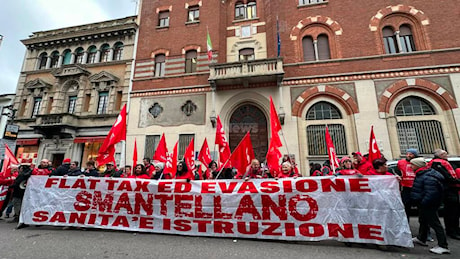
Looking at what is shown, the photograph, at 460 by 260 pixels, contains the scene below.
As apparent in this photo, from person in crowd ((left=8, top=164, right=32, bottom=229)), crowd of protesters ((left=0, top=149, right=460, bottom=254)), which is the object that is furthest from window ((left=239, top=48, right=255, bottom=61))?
person in crowd ((left=8, top=164, right=32, bottom=229))

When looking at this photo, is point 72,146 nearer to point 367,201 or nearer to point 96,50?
point 96,50

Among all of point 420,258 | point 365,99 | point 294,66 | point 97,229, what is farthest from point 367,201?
point 294,66

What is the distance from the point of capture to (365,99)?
11.9 meters

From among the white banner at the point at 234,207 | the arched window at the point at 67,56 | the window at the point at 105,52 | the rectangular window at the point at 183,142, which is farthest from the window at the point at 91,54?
the white banner at the point at 234,207

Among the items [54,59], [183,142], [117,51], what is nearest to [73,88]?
[54,59]

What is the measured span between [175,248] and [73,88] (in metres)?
18.4

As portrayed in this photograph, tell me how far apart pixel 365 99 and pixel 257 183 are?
34.2 ft

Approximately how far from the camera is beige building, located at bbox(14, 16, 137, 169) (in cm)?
1525

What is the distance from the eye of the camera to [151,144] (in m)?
13.9

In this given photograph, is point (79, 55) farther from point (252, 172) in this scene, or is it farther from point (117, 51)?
point (252, 172)

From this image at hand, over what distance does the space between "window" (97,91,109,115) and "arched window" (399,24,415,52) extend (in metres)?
20.5

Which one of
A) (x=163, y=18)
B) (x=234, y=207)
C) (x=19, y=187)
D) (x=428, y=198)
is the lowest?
(x=234, y=207)

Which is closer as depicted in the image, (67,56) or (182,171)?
(182,171)

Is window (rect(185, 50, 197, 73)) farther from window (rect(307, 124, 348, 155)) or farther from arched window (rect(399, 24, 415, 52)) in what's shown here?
arched window (rect(399, 24, 415, 52))
